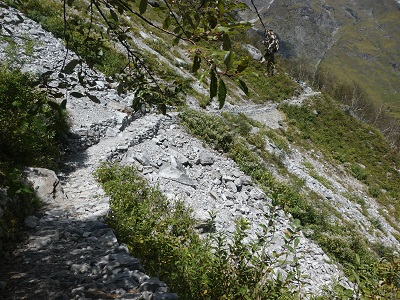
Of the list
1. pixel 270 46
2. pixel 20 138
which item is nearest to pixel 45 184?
pixel 20 138

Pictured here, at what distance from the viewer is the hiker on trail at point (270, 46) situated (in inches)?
78.7

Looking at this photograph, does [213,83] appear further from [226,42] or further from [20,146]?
[20,146]

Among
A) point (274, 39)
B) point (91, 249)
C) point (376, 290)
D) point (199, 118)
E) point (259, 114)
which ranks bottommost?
point (259, 114)

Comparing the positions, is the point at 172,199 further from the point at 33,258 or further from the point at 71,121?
the point at 71,121

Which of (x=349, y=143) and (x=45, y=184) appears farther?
(x=349, y=143)

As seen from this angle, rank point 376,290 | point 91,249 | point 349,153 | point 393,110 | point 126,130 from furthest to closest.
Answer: point 393,110, point 349,153, point 126,130, point 91,249, point 376,290

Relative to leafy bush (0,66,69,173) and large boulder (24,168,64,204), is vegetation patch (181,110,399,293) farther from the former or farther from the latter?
large boulder (24,168,64,204)

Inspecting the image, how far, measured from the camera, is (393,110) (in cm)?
18312

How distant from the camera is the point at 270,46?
6.63 feet

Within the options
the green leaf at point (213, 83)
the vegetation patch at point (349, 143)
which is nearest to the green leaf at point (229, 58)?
the green leaf at point (213, 83)

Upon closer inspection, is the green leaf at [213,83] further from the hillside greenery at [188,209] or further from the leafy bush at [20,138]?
the leafy bush at [20,138]

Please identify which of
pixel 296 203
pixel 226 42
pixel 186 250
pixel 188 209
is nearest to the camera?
pixel 226 42

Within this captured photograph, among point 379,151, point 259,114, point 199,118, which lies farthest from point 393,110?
point 199,118

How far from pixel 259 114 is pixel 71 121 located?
22514 mm
